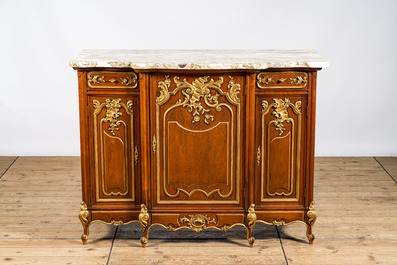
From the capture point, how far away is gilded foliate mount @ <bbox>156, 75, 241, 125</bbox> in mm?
3506

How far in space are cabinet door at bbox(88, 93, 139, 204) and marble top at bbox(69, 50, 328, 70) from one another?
0.19 meters

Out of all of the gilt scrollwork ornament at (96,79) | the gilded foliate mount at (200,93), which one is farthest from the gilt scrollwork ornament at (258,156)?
the gilt scrollwork ornament at (96,79)

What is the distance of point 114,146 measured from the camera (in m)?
3.65

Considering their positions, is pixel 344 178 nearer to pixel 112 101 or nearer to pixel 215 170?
pixel 215 170

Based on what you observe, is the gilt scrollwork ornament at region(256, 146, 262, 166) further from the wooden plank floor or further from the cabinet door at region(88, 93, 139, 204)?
the cabinet door at region(88, 93, 139, 204)

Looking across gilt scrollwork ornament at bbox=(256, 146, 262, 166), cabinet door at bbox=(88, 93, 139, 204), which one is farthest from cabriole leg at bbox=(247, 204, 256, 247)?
cabinet door at bbox=(88, 93, 139, 204)

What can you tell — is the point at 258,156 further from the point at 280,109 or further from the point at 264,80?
the point at 264,80

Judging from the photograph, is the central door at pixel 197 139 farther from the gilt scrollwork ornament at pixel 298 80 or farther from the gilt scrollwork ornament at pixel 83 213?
the gilt scrollwork ornament at pixel 83 213

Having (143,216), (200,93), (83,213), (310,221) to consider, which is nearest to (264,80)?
(200,93)

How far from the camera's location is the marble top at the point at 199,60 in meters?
3.44

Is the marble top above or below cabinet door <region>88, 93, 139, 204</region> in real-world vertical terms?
above

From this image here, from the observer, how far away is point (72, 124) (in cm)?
540

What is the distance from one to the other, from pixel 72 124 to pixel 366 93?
7.60 feet

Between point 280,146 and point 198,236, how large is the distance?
714 millimetres
